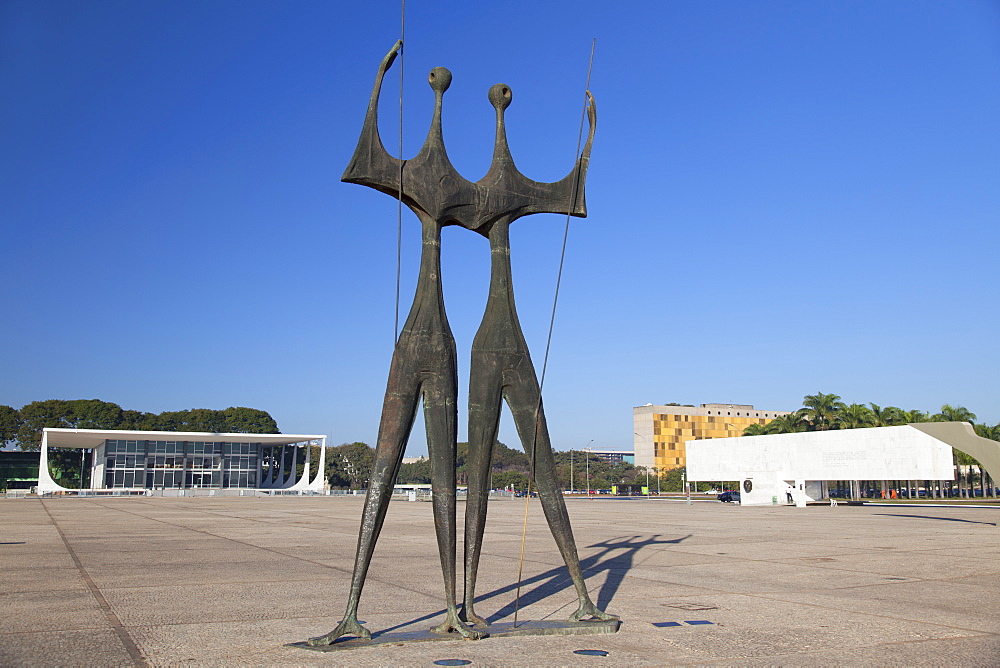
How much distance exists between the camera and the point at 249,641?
6434 millimetres

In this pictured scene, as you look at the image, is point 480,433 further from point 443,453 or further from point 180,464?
point 180,464

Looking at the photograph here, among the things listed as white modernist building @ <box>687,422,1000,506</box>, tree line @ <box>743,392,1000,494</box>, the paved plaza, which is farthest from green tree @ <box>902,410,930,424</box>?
the paved plaza

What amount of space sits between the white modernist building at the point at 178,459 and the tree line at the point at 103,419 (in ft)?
61.8

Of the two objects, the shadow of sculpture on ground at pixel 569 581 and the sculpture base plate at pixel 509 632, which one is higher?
the sculpture base plate at pixel 509 632

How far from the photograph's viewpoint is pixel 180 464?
83.5 metres

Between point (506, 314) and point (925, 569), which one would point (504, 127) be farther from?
point (925, 569)

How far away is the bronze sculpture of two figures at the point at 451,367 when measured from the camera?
7.14 m

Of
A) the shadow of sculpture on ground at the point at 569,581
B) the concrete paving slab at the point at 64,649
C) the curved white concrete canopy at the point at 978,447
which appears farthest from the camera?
the curved white concrete canopy at the point at 978,447

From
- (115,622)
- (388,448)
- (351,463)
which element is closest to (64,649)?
(115,622)

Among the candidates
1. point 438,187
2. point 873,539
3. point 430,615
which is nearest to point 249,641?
point 430,615

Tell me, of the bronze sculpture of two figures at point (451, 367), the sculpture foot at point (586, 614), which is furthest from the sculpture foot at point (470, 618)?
the sculpture foot at point (586, 614)

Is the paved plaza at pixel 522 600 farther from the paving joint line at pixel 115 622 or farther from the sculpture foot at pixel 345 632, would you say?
the sculpture foot at pixel 345 632

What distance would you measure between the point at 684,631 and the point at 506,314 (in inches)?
127

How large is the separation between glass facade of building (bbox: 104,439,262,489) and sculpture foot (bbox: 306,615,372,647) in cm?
8207
